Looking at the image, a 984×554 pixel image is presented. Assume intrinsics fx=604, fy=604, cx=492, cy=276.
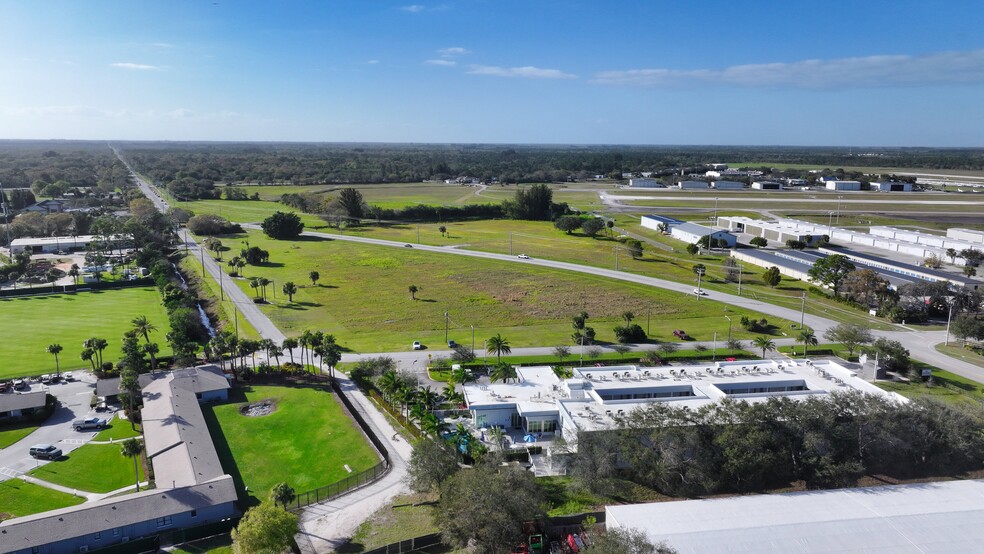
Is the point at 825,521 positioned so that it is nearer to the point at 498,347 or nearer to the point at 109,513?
the point at 498,347

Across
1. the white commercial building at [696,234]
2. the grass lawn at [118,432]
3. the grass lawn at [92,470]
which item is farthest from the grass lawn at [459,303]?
the white commercial building at [696,234]

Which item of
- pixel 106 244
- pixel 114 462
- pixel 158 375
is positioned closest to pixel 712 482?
pixel 114 462

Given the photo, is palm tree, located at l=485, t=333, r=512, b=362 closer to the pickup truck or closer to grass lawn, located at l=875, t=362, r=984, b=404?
the pickup truck

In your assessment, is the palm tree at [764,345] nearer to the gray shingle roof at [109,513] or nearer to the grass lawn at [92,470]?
the gray shingle roof at [109,513]

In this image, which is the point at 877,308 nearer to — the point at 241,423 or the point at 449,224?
the point at 241,423

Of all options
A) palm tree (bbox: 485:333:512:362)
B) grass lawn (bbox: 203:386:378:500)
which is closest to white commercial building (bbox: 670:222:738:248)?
palm tree (bbox: 485:333:512:362)

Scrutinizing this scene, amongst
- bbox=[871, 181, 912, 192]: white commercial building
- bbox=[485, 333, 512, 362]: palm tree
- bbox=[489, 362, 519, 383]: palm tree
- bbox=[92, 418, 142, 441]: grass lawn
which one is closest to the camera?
bbox=[92, 418, 142, 441]: grass lawn
